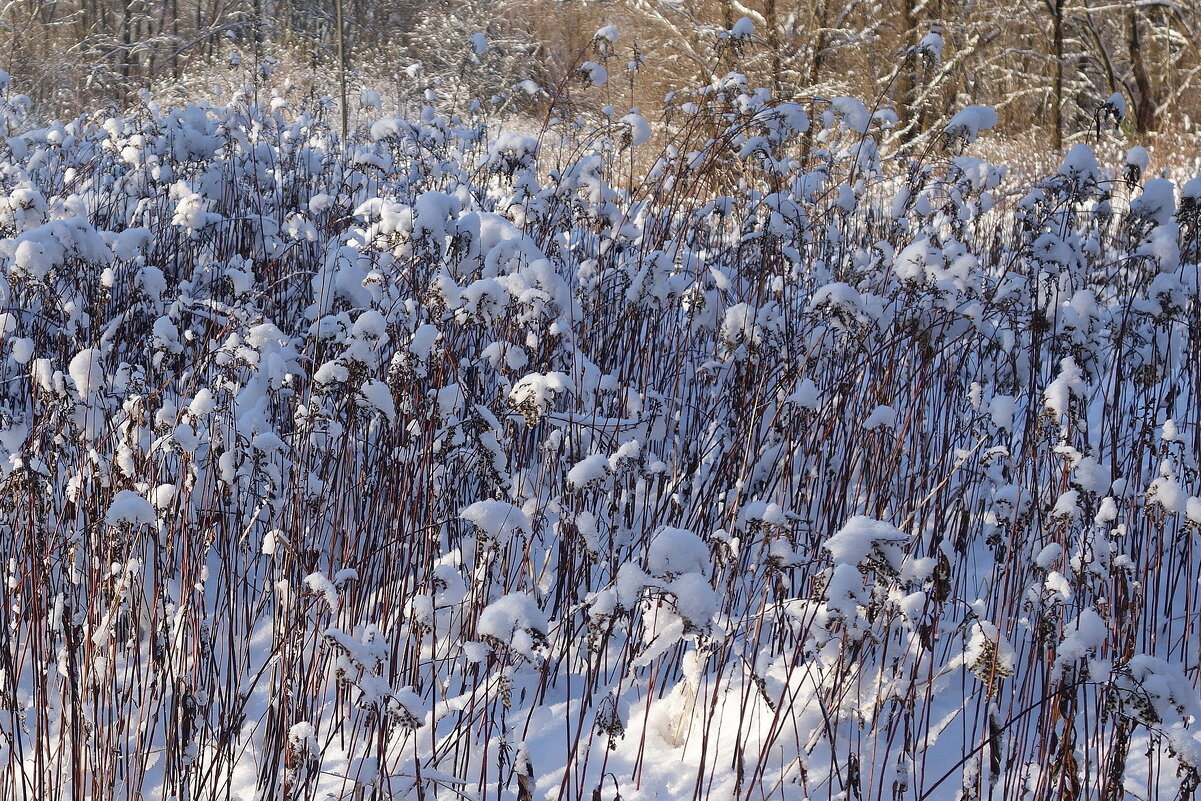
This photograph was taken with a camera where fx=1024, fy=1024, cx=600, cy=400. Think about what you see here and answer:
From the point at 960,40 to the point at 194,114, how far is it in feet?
44.3

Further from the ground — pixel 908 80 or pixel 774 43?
pixel 774 43

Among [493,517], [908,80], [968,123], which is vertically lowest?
[908,80]

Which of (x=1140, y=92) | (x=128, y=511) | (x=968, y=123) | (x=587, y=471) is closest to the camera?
(x=128, y=511)

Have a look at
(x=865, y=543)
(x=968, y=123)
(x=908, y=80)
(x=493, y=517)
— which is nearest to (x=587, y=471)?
(x=493, y=517)

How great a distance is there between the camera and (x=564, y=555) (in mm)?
2311

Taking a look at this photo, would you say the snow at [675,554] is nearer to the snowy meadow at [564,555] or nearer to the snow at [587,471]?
the snowy meadow at [564,555]

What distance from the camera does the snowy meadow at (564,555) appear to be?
1668 millimetres

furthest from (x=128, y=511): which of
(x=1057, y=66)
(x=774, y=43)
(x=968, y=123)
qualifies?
(x=1057, y=66)

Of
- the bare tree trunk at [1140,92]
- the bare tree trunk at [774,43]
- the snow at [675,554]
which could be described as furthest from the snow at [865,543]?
the bare tree trunk at [1140,92]

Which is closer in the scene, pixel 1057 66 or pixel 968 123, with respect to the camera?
pixel 968 123

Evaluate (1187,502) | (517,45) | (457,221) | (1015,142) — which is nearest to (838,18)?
(1015,142)

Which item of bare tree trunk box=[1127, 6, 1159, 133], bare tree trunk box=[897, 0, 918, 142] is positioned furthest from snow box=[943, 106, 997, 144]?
bare tree trunk box=[1127, 6, 1159, 133]

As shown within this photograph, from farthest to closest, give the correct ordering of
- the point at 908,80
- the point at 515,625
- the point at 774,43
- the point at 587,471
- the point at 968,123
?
the point at 908,80 → the point at 774,43 → the point at 968,123 → the point at 587,471 → the point at 515,625

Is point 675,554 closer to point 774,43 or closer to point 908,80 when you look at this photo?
point 774,43
